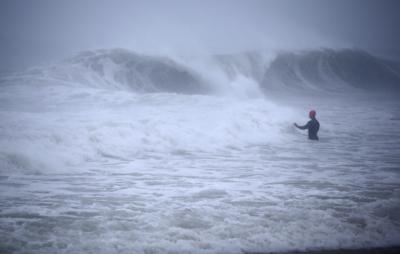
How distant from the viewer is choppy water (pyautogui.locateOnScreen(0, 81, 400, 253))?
9.38ft

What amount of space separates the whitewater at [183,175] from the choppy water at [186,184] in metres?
0.02

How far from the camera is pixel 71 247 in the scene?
262cm

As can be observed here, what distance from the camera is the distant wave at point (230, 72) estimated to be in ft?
65.7

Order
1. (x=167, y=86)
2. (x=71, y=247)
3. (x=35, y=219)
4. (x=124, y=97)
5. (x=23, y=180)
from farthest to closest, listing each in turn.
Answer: (x=167, y=86) < (x=124, y=97) < (x=23, y=180) < (x=35, y=219) < (x=71, y=247)

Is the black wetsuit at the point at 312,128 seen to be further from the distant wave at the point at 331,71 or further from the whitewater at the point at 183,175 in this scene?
the distant wave at the point at 331,71

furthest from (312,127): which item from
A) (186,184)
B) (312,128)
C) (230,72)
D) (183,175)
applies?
(230,72)

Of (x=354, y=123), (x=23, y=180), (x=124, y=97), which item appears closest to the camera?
(x=23, y=180)

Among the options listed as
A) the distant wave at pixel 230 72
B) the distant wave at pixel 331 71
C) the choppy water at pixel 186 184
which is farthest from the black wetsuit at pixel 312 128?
the distant wave at pixel 331 71

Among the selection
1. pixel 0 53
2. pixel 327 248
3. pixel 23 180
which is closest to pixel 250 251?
pixel 327 248

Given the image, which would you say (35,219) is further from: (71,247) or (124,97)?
(124,97)

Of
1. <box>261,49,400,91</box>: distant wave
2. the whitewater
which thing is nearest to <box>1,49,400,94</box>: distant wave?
<box>261,49,400,91</box>: distant wave

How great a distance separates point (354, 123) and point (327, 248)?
419 inches

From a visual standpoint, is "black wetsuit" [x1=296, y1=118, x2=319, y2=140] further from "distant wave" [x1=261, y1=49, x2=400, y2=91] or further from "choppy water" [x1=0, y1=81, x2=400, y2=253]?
"distant wave" [x1=261, y1=49, x2=400, y2=91]

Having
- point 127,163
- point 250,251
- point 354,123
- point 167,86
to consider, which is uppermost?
point 167,86
